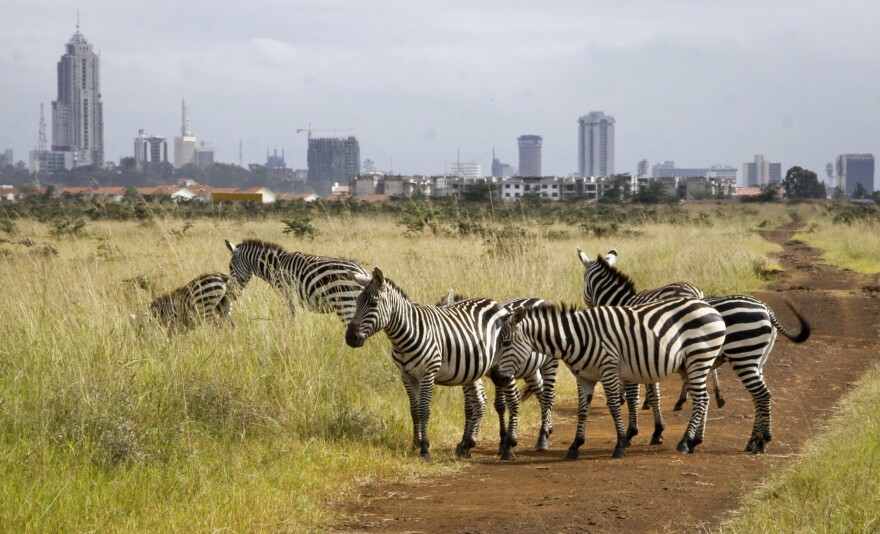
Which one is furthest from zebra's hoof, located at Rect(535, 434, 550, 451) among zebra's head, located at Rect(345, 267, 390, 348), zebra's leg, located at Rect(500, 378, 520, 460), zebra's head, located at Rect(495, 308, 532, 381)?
zebra's head, located at Rect(345, 267, 390, 348)

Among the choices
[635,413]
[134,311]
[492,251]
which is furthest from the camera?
[492,251]

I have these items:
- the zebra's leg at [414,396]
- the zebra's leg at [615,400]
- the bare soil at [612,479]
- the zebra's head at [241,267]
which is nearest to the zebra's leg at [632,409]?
the bare soil at [612,479]

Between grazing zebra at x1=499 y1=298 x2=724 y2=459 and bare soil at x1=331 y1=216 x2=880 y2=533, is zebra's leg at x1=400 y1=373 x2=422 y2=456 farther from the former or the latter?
grazing zebra at x1=499 y1=298 x2=724 y2=459

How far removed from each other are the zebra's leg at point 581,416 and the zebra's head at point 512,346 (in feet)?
1.70

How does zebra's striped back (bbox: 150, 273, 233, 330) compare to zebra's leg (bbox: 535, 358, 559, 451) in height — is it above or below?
above

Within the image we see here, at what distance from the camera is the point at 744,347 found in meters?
8.67

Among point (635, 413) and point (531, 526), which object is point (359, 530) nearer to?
point (531, 526)

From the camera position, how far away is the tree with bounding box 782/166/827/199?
10481 centimetres

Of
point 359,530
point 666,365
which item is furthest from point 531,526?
point 666,365

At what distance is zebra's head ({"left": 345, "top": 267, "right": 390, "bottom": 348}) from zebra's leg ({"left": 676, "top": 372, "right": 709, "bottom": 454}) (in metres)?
2.51

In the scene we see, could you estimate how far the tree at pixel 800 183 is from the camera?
105m

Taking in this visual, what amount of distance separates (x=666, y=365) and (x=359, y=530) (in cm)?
315

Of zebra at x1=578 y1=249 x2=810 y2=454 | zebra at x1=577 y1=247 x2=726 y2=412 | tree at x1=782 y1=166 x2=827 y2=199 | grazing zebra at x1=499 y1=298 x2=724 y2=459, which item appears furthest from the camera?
tree at x1=782 y1=166 x2=827 y2=199

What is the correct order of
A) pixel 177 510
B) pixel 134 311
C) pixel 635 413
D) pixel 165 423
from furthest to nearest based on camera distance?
pixel 134 311
pixel 635 413
pixel 165 423
pixel 177 510
